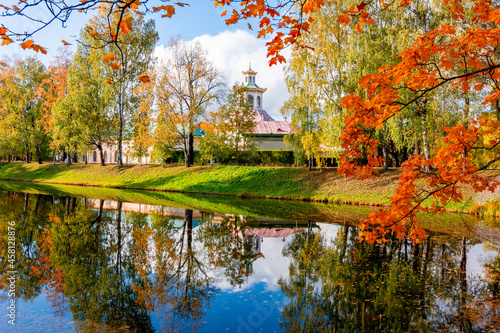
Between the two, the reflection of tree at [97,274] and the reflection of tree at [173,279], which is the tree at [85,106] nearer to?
the reflection of tree at [97,274]

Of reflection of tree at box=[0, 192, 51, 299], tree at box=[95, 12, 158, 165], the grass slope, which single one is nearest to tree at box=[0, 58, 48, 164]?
the grass slope

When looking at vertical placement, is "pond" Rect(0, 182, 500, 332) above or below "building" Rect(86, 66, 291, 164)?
below

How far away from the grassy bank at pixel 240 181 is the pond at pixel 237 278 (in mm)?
9137

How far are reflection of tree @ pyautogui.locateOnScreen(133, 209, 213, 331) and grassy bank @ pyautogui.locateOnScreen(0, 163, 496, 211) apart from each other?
14155 millimetres

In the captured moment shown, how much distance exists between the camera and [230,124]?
3183 cm

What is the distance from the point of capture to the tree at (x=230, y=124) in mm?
31406

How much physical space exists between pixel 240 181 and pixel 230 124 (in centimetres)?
571

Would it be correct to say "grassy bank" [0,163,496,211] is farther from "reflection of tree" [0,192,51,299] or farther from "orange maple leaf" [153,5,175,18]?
"orange maple leaf" [153,5,175,18]

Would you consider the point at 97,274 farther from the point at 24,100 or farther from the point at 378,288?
the point at 24,100

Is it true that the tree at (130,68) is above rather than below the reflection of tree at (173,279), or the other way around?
above

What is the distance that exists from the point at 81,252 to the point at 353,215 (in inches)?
493

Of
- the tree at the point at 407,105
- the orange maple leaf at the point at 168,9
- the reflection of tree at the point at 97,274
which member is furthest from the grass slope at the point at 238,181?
the orange maple leaf at the point at 168,9

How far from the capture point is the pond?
597cm

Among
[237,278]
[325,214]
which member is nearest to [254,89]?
[325,214]
